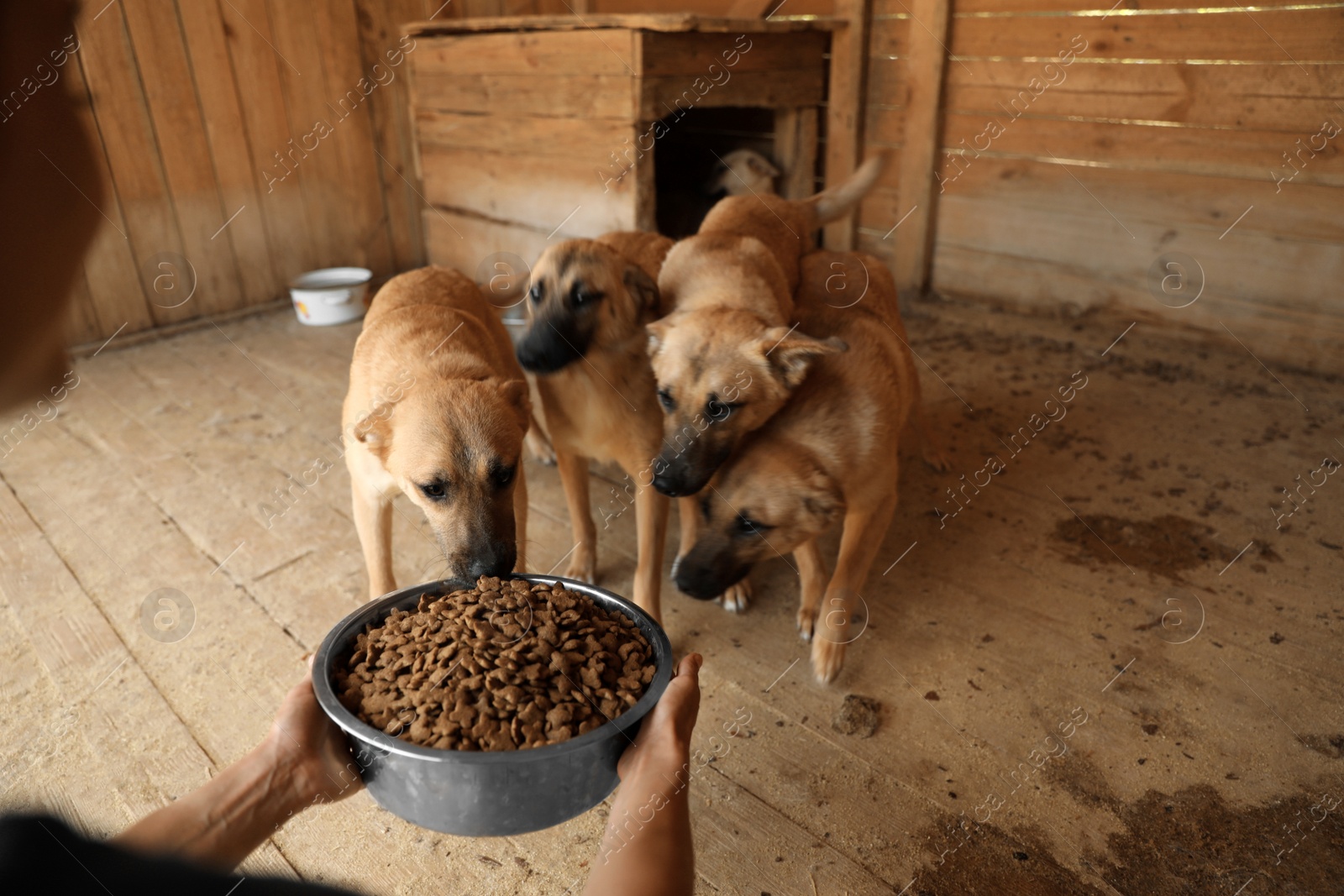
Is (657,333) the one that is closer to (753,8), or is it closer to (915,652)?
(915,652)

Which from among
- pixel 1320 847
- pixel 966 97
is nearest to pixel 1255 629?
pixel 1320 847

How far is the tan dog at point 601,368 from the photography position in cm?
281

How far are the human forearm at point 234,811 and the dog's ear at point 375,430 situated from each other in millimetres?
894

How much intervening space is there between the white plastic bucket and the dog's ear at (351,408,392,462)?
4.00 m

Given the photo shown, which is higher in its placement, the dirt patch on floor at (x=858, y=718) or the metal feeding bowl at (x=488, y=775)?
the metal feeding bowl at (x=488, y=775)

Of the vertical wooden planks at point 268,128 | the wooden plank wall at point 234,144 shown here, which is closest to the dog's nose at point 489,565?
the wooden plank wall at point 234,144

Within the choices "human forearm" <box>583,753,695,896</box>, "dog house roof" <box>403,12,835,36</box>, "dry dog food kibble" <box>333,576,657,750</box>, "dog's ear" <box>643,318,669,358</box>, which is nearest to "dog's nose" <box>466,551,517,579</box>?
"dry dog food kibble" <box>333,576,657,750</box>

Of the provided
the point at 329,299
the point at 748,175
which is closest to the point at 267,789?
the point at 329,299

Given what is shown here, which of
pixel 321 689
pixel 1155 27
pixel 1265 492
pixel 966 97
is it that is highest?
pixel 1155 27

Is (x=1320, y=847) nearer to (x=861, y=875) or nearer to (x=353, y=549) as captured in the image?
(x=861, y=875)

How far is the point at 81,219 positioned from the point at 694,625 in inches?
98.4

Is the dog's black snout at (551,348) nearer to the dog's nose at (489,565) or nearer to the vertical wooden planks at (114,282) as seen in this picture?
the dog's nose at (489,565)

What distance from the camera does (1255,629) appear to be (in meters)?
2.74

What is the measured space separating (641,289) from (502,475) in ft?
3.28
